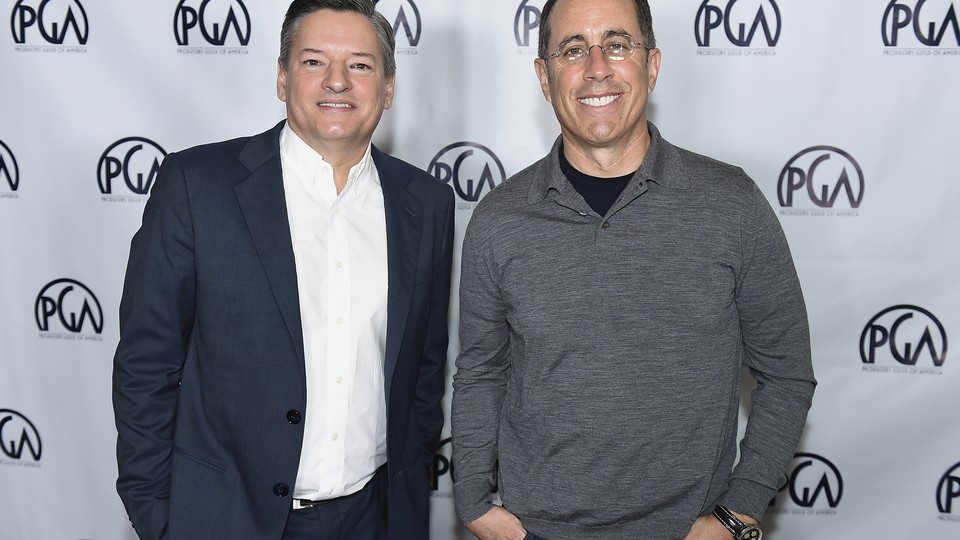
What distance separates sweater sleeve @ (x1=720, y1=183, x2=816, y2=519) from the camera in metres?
1.54

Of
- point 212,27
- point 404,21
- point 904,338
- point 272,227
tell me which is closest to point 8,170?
point 212,27

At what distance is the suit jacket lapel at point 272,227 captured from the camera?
5.18 feet

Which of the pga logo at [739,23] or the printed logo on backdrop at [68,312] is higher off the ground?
the pga logo at [739,23]

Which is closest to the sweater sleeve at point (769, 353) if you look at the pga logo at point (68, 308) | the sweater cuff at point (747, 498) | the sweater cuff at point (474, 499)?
the sweater cuff at point (747, 498)

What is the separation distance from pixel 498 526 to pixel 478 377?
1.04 ft

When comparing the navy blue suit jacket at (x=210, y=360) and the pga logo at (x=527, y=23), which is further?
the pga logo at (x=527, y=23)

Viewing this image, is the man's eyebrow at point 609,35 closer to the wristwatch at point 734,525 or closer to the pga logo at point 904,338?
the wristwatch at point 734,525

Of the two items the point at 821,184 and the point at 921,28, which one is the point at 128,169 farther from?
the point at 921,28

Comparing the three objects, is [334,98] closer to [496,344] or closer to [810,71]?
[496,344]

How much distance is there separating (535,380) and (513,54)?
114cm

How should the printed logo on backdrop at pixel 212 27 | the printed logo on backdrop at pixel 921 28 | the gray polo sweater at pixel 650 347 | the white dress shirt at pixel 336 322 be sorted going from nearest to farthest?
the gray polo sweater at pixel 650 347 → the white dress shirt at pixel 336 322 → the printed logo on backdrop at pixel 921 28 → the printed logo on backdrop at pixel 212 27

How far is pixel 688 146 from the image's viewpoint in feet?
7.70

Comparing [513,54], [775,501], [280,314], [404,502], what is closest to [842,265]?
[775,501]

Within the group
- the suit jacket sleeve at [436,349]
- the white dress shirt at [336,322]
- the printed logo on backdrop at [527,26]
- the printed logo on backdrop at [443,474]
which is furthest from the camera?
the printed logo on backdrop at [443,474]
